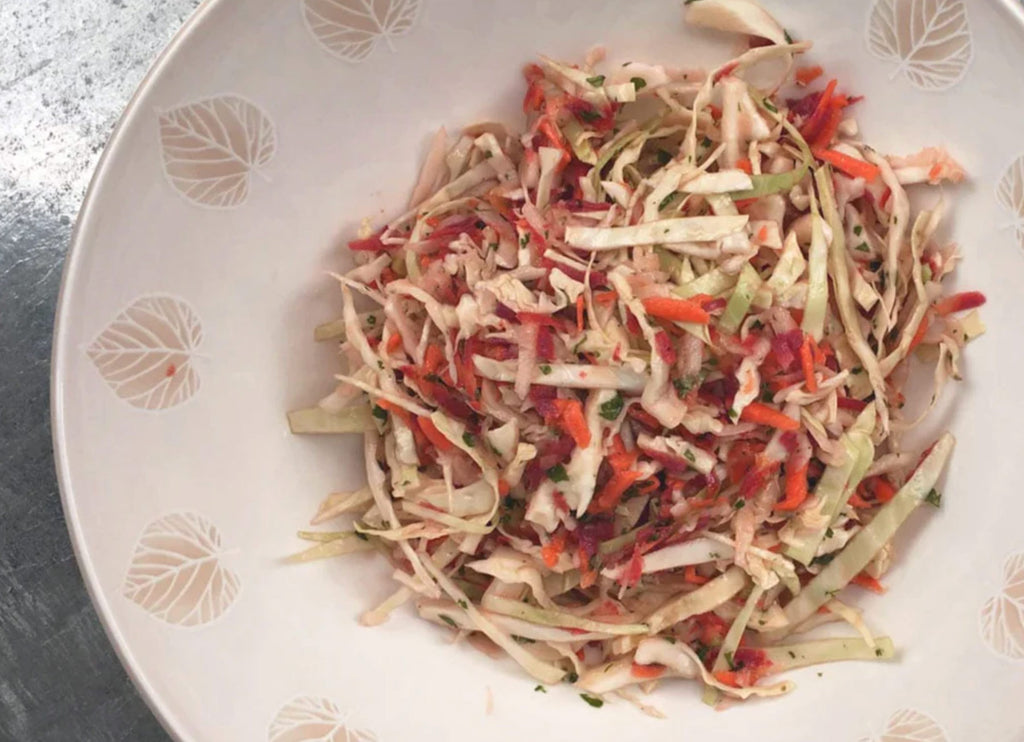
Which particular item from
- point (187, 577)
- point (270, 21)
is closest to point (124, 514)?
point (187, 577)

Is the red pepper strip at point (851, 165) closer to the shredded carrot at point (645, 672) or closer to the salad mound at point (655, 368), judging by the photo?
the salad mound at point (655, 368)

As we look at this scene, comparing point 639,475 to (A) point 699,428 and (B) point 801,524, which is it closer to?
(A) point 699,428

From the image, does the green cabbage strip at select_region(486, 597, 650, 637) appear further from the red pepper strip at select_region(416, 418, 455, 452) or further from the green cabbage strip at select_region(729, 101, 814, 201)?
the green cabbage strip at select_region(729, 101, 814, 201)

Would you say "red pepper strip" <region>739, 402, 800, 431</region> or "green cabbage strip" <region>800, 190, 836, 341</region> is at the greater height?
"green cabbage strip" <region>800, 190, 836, 341</region>

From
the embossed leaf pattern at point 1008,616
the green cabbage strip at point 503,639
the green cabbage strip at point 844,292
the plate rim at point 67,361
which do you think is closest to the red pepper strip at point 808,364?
the green cabbage strip at point 844,292

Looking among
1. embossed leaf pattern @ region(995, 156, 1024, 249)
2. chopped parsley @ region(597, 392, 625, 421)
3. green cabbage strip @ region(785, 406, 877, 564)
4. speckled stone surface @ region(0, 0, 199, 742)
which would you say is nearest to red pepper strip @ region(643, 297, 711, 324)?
chopped parsley @ region(597, 392, 625, 421)

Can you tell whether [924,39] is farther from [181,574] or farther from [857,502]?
[181,574]

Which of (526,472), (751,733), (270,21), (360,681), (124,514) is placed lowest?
(751,733)
